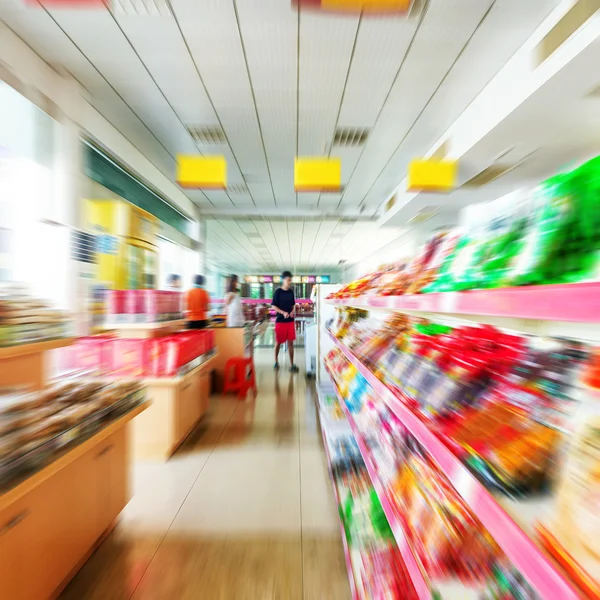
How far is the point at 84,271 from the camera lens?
3238 mm

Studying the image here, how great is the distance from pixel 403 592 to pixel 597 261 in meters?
1.12

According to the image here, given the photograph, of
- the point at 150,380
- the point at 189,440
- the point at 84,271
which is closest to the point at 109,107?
the point at 84,271

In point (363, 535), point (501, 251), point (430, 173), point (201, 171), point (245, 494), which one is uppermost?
point (430, 173)

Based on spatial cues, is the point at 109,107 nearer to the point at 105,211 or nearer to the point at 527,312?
the point at 105,211

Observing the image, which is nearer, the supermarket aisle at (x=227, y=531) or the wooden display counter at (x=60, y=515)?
the wooden display counter at (x=60, y=515)

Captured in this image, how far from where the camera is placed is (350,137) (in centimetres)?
420

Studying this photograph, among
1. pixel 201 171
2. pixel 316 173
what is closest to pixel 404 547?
pixel 316 173

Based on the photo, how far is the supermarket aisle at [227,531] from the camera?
1461mm

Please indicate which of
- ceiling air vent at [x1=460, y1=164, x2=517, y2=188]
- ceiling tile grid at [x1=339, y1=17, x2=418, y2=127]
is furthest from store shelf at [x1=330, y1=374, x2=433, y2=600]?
ceiling air vent at [x1=460, y1=164, x2=517, y2=188]

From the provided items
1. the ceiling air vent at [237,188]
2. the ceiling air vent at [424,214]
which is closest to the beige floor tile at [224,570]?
the ceiling air vent at [237,188]

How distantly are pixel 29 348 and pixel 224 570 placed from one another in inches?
53.5

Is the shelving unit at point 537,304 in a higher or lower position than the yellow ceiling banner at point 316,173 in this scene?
lower

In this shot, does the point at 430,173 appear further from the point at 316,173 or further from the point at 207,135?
the point at 207,135

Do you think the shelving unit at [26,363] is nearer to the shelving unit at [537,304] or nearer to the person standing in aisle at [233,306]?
the shelving unit at [537,304]
